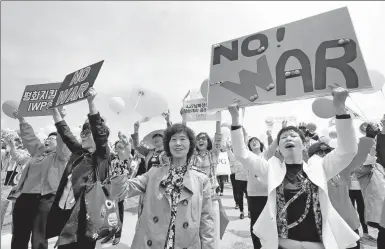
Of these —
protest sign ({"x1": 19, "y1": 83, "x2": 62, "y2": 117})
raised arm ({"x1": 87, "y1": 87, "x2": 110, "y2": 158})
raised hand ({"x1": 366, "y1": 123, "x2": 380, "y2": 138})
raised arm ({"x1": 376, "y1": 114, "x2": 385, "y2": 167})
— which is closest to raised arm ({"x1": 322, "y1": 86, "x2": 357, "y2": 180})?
raised hand ({"x1": 366, "y1": 123, "x2": 380, "y2": 138})

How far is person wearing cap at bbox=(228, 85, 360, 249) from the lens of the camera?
219 cm

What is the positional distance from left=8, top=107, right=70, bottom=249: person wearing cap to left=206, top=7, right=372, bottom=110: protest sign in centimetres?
219

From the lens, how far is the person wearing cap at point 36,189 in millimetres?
3793

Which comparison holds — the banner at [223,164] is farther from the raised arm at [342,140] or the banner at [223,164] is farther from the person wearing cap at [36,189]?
the raised arm at [342,140]

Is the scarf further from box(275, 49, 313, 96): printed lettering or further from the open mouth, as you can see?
the open mouth

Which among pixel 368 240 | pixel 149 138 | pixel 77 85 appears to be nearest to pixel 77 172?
pixel 77 85

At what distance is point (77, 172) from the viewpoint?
2.91 m

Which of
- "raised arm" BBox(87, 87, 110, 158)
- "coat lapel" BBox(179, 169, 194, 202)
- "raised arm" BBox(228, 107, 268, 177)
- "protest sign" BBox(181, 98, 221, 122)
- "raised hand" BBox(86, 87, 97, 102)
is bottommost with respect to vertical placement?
"coat lapel" BBox(179, 169, 194, 202)

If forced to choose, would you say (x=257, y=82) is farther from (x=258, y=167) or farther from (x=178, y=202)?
(x=178, y=202)

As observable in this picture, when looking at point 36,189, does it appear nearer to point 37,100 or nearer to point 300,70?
point 37,100

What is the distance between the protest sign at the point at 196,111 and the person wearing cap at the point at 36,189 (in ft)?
8.63

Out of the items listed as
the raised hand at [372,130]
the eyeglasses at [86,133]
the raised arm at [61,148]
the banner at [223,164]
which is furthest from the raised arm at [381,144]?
the banner at [223,164]

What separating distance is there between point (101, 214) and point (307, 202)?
1791 millimetres

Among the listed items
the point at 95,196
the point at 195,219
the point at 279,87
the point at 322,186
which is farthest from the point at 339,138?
the point at 95,196
